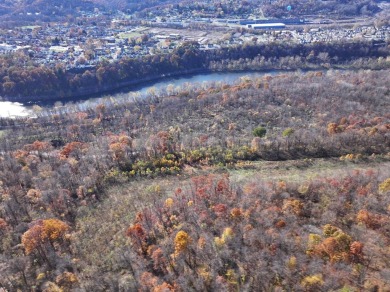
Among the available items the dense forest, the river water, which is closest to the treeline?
the river water

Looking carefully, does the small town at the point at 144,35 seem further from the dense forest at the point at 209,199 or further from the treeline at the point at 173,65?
the dense forest at the point at 209,199

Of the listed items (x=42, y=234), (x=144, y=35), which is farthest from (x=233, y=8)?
(x=42, y=234)

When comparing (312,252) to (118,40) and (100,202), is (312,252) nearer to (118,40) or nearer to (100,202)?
(100,202)

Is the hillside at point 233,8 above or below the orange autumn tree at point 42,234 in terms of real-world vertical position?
above

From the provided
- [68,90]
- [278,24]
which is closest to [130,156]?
[68,90]

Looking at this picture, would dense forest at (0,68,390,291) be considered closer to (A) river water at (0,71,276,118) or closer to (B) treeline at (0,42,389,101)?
(A) river water at (0,71,276,118)

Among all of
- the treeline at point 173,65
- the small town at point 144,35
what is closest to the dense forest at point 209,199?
the treeline at point 173,65
